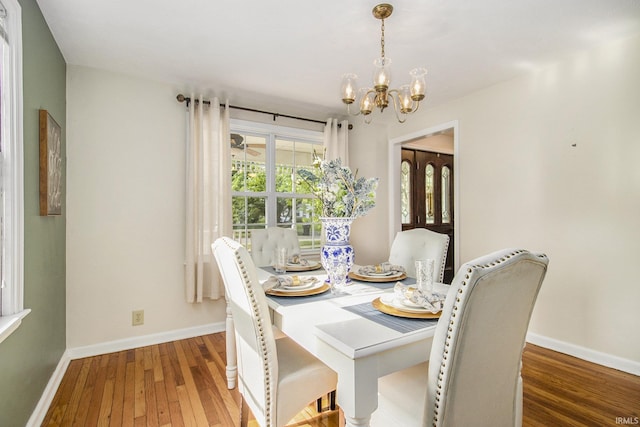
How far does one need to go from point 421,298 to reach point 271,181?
101 inches

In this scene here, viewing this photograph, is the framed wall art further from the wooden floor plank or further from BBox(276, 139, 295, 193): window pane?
BBox(276, 139, 295, 193): window pane

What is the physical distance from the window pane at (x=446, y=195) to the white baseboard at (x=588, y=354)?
2.63m

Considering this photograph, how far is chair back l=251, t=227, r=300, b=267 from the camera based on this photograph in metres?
2.70

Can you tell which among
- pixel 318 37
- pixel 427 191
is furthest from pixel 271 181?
pixel 427 191

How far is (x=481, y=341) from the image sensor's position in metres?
0.96

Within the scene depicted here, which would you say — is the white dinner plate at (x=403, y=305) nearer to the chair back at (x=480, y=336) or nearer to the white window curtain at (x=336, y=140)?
the chair back at (x=480, y=336)

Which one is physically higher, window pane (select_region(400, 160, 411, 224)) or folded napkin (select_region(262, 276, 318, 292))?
window pane (select_region(400, 160, 411, 224))

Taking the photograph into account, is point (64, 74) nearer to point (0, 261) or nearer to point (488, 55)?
point (0, 261)

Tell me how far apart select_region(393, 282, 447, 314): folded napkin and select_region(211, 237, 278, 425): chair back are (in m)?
0.58

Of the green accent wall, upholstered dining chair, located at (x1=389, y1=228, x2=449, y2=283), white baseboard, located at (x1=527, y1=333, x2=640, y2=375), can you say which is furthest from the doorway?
the green accent wall

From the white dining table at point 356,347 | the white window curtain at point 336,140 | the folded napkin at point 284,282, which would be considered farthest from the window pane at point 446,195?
the white dining table at point 356,347

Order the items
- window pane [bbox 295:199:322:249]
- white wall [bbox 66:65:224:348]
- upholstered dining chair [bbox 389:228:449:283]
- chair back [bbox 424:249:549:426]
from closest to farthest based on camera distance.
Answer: chair back [bbox 424:249:549:426] < upholstered dining chair [bbox 389:228:449:283] < white wall [bbox 66:65:224:348] < window pane [bbox 295:199:322:249]

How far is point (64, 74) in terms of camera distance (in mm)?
2609

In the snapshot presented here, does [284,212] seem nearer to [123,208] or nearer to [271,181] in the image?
[271,181]
